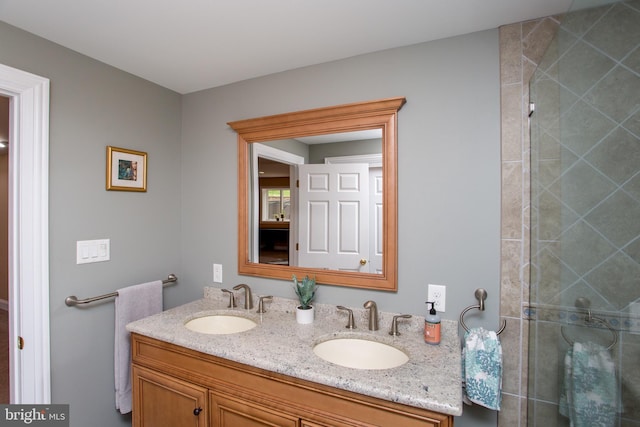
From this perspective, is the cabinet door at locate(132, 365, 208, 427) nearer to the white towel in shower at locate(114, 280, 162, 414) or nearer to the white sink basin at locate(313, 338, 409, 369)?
the white towel in shower at locate(114, 280, 162, 414)

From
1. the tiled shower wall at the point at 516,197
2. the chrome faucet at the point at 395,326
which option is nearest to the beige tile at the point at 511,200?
the tiled shower wall at the point at 516,197

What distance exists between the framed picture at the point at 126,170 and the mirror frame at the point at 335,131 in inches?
24.0

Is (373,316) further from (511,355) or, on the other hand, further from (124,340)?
(124,340)

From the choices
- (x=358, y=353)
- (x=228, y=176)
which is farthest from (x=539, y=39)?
(x=228, y=176)

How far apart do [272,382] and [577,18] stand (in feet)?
5.45

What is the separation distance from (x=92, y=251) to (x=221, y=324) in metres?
0.81

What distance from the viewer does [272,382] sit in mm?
1219

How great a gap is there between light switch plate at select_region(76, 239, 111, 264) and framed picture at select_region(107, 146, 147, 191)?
0.32m

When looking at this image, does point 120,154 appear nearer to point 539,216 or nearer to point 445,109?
point 445,109

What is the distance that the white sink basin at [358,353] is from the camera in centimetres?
140

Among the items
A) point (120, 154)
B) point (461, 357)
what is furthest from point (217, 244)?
point (461, 357)

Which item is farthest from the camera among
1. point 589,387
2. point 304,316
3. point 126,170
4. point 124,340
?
point 126,170

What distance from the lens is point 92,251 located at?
66.7 inches

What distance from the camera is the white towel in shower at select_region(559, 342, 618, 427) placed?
87 cm
